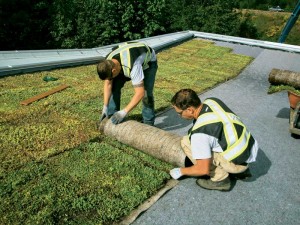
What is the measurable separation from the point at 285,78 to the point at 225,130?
22.0 ft

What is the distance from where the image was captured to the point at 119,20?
82.3 ft

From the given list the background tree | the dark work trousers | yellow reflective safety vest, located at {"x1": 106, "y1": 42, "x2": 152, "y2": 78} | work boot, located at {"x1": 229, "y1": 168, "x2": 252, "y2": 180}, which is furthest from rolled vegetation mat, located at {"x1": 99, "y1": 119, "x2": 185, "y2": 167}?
the background tree

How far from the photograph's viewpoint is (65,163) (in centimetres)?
435

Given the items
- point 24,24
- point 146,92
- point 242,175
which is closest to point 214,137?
point 242,175

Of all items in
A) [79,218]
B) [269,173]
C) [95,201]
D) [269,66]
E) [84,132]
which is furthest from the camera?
[269,66]

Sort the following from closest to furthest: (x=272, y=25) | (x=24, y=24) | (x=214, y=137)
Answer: (x=214, y=137) → (x=24, y=24) → (x=272, y=25)

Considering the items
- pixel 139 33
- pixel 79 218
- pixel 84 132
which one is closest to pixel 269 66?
pixel 84 132

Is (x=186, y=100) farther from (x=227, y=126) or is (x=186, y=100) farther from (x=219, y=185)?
(x=219, y=185)

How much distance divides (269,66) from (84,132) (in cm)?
942

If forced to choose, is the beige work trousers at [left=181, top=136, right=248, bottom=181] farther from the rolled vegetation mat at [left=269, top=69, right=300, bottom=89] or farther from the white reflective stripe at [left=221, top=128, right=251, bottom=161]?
the rolled vegetation mat at [left=269, top=69, right=300, bottom=89]

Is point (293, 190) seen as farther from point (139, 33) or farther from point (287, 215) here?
point (139, 33)

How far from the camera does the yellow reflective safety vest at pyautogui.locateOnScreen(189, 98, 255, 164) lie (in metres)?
3.36

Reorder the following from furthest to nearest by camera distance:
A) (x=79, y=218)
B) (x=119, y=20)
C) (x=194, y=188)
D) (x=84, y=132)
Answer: (x=119, y=20), (x=84, y=132), (x=194, y=188), (x=79, y=218)

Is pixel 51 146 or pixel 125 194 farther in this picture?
pixel 51 146
